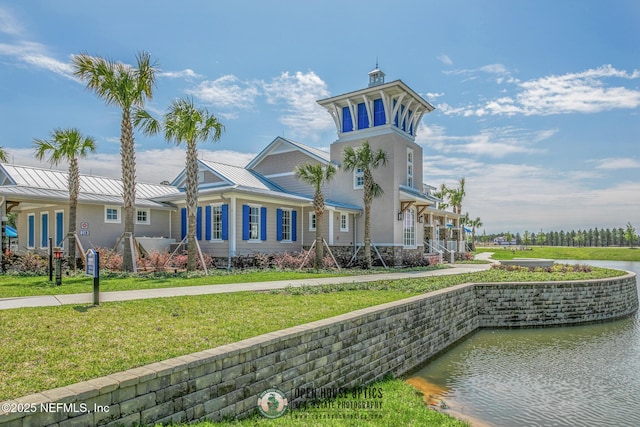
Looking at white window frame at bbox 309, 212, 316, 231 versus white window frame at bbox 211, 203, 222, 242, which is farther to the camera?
white window frame at bbox 309, 212, 316, 231

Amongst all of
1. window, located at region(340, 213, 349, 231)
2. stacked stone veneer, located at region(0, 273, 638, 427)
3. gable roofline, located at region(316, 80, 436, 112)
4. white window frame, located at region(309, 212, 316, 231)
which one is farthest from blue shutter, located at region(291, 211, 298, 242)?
stacked stone veneer, located at region(0, 273, 638, 427)

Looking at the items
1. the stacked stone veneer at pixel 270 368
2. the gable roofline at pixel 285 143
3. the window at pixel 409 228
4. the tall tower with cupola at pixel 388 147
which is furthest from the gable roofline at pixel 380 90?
the stacked stone veneer at pixel 270 368

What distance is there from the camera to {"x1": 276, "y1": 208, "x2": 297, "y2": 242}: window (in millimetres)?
20442

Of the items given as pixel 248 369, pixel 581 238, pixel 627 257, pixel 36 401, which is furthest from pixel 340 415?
pixel 581 238

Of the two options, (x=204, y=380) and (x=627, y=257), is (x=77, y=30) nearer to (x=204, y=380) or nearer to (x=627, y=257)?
(x=204, y=380)

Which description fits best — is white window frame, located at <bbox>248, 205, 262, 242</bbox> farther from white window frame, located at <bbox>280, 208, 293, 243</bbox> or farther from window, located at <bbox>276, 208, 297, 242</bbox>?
white window frame, located at <bbox>280, 208, 293, 243</bbox>

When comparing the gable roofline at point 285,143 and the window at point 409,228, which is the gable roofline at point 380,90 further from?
the window at point 409,228

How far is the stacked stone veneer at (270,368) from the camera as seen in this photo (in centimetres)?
361

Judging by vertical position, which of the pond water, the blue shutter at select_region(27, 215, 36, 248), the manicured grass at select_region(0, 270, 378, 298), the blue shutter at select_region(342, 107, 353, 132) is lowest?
the pond water

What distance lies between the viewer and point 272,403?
206 inches

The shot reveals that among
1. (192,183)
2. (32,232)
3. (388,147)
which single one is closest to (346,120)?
(388,147)

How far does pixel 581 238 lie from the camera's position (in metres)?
96.2

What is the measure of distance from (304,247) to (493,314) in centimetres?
1053

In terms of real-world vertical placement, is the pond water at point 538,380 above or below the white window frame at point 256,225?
below
